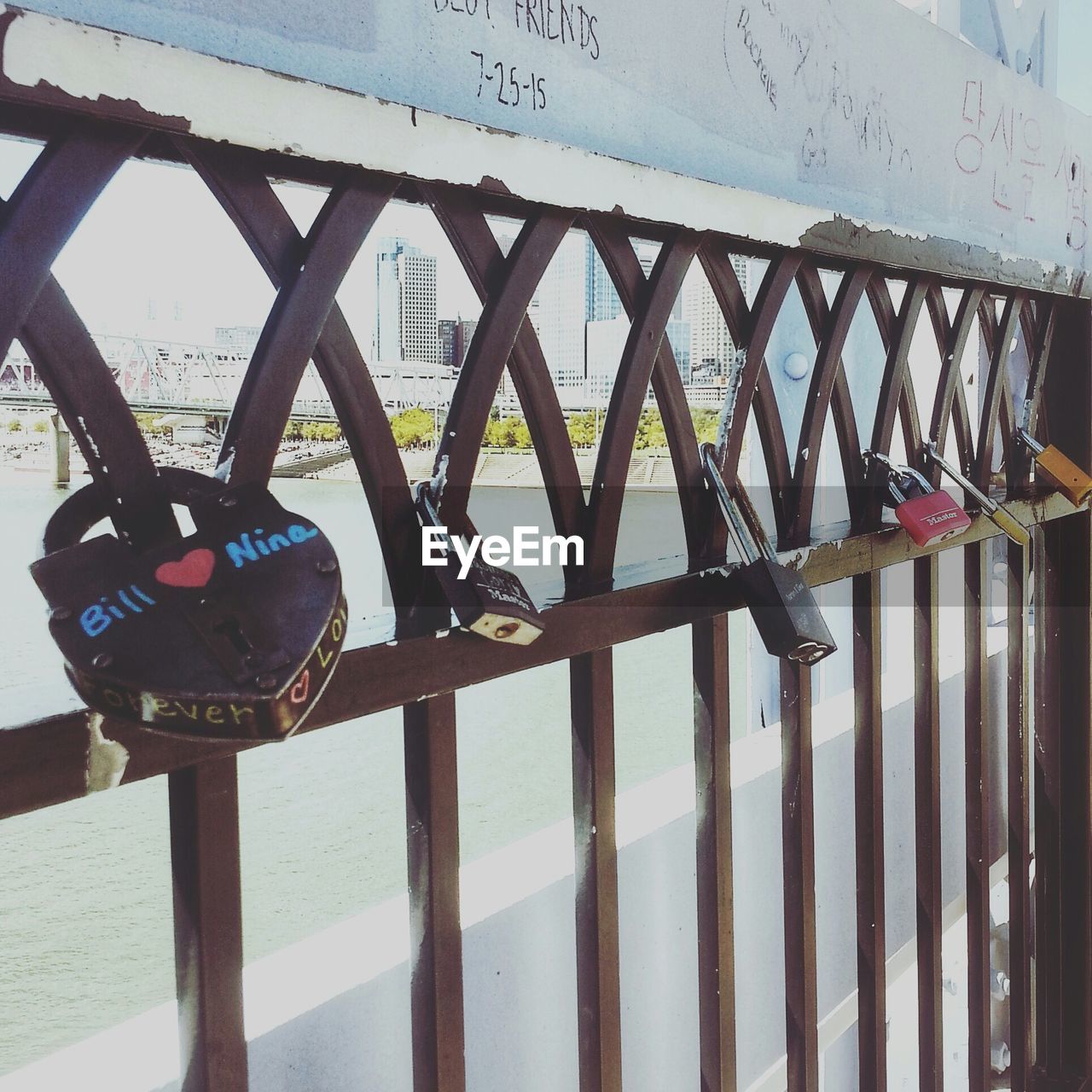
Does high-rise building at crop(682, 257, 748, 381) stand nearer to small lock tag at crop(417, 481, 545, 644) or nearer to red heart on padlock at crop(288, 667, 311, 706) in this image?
small lock tag at crop(417, 481, 545, 644)

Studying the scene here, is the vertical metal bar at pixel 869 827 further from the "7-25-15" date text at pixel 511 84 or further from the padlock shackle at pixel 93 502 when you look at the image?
the padlock shackle at pixel 93 502

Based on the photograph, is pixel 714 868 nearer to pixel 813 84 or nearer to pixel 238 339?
pixel 238 339

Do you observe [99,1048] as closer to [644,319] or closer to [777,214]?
[644,319]

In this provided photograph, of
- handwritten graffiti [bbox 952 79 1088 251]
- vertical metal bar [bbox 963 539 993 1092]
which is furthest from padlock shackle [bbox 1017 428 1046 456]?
handwritten graffiti [bbox 952 79 1088 251]

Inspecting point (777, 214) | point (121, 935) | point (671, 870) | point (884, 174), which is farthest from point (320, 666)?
point (121, 935)

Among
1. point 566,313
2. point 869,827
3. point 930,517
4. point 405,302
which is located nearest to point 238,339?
point 405,302

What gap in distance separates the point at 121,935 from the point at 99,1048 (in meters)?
9.76

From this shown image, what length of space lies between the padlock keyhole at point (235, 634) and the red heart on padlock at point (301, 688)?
0.02 m

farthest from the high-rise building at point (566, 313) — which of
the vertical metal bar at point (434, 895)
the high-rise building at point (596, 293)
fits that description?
the vertical metal bar at point (434, 895)

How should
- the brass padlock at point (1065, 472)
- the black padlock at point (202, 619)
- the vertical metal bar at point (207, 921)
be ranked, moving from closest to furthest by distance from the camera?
1. the black padlock at point (202, 619)
2. the vertical metal bar at point (207, 921)
3. the brass padlock at point (1065, 472)

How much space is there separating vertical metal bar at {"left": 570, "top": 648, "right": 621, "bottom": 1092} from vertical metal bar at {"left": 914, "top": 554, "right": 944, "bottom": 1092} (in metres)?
0.53

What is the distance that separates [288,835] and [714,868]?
35.2 ft

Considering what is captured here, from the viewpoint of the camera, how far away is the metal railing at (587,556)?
40cm

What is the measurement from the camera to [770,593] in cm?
63
